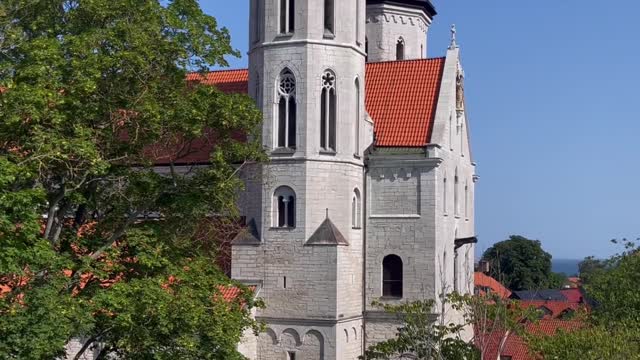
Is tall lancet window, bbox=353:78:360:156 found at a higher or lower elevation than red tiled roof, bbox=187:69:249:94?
lower

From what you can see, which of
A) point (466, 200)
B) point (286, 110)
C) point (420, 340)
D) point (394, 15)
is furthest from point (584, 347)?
point (394, 15)

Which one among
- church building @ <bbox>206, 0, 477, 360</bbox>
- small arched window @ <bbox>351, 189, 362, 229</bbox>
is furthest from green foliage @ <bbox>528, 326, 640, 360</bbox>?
small arched window @ <bbox>351, 189, 362, 229</bbox>

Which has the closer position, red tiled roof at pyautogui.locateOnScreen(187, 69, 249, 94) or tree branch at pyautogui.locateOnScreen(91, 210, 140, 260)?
tree branch at pyautogui.locateOnScreen(91, 210, 140, 260)

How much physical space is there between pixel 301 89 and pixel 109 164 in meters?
12.1

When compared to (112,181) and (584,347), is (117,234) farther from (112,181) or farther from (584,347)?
(584,347)

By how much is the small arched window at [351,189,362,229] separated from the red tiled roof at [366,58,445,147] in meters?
2.37

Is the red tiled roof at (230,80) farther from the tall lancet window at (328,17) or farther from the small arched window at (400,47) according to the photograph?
the small arched window at (400,47)

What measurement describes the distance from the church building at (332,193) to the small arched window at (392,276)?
4cm

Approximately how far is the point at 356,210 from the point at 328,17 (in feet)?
22.0

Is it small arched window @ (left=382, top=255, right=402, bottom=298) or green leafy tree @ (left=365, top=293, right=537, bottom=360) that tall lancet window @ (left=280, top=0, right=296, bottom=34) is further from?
green leafy tree @ (left=365, top=293, right=537, bottom=360)

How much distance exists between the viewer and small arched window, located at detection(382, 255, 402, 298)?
101ft

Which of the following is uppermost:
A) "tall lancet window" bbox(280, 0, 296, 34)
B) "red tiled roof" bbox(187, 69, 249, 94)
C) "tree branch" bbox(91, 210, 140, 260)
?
"tall lancet window" bbox(280, 0, 296, 34)

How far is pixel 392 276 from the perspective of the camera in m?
30.9

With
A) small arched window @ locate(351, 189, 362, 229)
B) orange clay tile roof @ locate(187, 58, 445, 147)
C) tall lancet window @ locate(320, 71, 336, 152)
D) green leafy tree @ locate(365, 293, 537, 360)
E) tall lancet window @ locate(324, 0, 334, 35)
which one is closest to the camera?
green leafy tree @ locate(365, 293, 537, 360)
